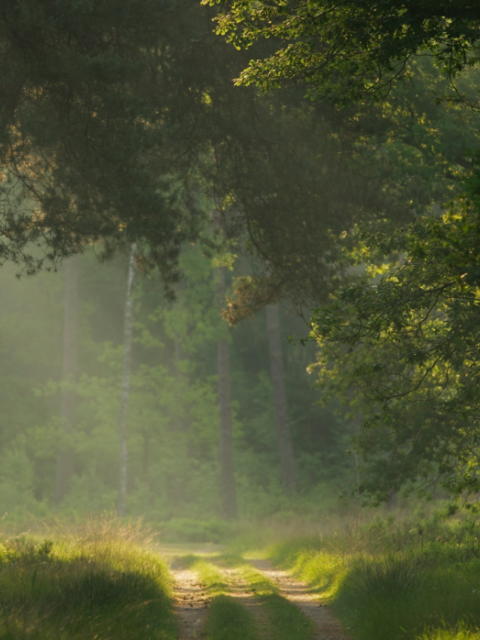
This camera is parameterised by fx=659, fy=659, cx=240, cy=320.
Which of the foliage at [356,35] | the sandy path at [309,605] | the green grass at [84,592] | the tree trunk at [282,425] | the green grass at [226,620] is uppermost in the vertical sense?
the foliage at [356,35]

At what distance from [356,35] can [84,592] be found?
22.3ft

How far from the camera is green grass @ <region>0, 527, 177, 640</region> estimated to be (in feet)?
20.0

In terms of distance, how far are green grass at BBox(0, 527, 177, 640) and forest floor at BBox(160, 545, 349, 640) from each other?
13.2 inches

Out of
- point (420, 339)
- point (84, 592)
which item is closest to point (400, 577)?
point (420, 339)

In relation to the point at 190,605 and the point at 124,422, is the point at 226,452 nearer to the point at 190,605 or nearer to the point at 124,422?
the point at 124,422

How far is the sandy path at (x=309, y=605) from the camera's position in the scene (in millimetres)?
7847

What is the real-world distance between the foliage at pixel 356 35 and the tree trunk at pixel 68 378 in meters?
27.9

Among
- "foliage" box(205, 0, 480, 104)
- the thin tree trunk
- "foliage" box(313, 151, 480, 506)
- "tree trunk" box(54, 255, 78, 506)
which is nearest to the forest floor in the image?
"foliage" box(313, 151, 480, 506)

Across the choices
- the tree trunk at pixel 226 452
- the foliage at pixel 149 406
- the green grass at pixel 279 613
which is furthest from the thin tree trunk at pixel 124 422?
the green grass at pixel 279 613

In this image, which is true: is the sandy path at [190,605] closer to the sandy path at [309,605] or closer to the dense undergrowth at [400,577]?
the sandy path at [309,605]

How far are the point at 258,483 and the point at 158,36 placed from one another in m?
29.0

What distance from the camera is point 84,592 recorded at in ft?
25.7

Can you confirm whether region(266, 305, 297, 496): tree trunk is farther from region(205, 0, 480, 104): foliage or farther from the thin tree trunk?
region(205, 0, 480, 104): foliage

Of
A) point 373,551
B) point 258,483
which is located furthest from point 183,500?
point 373,551
